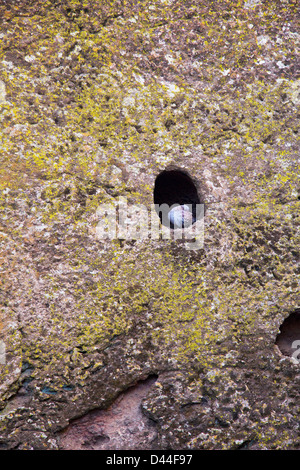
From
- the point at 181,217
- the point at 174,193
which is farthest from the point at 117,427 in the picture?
the point at 174,193

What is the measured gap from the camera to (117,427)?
154 cm

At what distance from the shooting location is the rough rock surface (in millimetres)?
1529

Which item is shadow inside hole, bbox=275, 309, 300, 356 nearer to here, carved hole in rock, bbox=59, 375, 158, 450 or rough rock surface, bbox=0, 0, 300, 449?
rough rock surface, bbox=0, 0, 300, 449

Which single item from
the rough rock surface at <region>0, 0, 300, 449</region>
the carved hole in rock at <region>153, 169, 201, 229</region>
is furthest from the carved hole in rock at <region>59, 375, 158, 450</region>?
the carved hole in rock at <region>153, 169, 201, 229</region>

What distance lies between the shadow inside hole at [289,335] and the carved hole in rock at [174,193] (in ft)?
1.71

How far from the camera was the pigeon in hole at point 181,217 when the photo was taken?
1.78 meters

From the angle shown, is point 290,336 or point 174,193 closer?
point 290,336

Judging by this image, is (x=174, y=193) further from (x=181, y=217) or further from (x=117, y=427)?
(x=117, y=427)

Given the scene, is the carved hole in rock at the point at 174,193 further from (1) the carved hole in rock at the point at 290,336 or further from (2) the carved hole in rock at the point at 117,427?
(2) the carved hole in rock at the point at 117,427

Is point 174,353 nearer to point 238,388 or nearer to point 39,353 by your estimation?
point 238,388

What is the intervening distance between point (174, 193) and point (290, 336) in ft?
2.36

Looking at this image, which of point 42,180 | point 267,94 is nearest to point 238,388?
point 42,180

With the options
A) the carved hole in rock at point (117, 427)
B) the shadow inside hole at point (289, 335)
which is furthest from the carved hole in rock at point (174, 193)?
the carved hole in rock at point (117, 427)

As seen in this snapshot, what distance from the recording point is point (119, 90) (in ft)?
5.58
